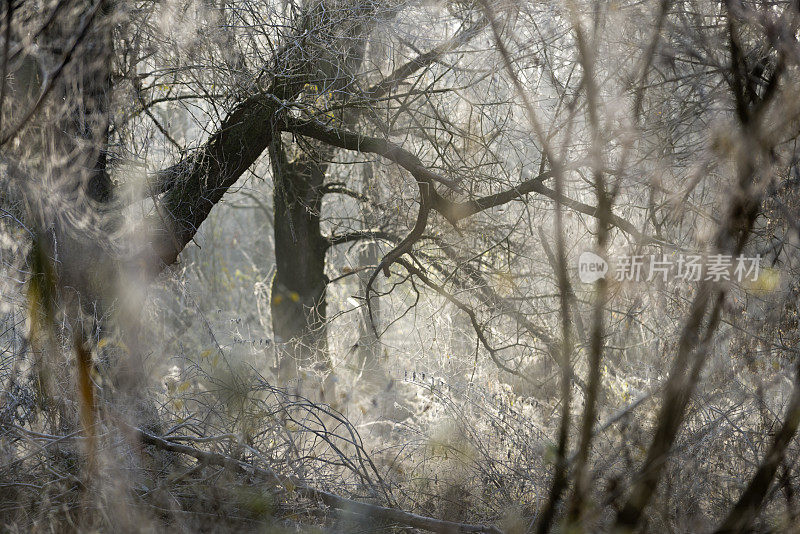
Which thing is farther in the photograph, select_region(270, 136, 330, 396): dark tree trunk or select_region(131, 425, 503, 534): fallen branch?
select_region(270, 136, 330, 396): dark tree trunk

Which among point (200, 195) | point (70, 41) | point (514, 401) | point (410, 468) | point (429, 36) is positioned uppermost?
point (429, 36)

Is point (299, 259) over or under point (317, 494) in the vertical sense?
over

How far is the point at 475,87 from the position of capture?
628 cm

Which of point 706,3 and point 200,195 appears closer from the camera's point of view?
point 706,3

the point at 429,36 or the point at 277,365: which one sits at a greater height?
the point at 429,36

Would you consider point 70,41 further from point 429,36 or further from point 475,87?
point 475,87

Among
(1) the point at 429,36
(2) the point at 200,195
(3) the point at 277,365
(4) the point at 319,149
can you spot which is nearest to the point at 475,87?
(1) the point at 429,36

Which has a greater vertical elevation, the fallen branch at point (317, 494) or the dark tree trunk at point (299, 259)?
the dark tree trunk at point (299, 259)

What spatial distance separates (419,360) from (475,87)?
9.36 feet

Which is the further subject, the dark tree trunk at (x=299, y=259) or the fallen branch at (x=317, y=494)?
the dark tree trunk at (x=299, y=259)

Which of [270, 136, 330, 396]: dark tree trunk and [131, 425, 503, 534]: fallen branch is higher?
[270, 136, 330, 396]: dark tree trunk

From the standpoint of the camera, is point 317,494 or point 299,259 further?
point 299,259

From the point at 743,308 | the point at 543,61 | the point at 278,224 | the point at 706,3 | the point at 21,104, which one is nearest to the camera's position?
the point at 21,104

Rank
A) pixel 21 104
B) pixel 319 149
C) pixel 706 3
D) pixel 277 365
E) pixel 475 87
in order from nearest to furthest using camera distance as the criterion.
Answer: pixel 21 104, pixel 706 3, pixel 475 87, pixel 277 365, pixel 319 149
